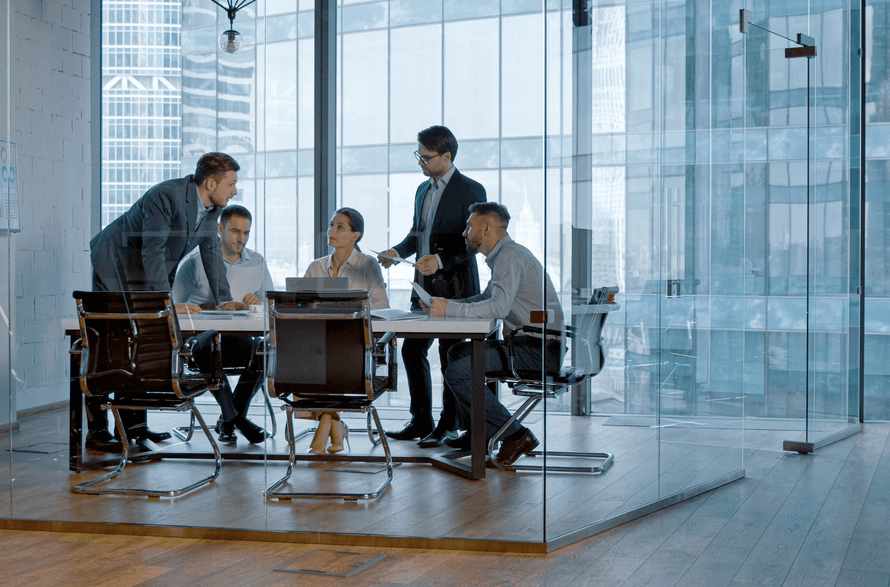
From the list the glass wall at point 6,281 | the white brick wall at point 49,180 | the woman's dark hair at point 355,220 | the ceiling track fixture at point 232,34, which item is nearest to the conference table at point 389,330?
the white brick wall at point 49,180

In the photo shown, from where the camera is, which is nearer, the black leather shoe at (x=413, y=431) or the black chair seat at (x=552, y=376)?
the black chair seat at (x=552, y=376)

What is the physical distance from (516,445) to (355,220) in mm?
1087

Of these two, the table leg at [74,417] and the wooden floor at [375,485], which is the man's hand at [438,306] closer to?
the wooden floor at [375,485]

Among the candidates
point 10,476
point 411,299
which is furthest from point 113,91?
point 10,476

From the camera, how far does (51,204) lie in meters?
3.89

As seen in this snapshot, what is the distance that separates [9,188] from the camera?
4012 millimetres

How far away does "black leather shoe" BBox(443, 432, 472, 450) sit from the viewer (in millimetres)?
4211

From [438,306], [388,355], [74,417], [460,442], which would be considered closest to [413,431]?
[460,442]

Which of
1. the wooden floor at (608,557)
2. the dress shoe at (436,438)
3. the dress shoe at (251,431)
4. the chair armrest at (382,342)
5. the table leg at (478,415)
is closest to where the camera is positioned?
the wooden floor at (608,557)

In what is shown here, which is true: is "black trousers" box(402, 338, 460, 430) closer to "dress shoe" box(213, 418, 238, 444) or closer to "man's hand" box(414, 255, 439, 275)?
"man's hand" box(414, 255, 439, 275)

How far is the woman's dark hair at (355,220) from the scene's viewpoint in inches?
145

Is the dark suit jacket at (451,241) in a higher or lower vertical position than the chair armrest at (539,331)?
higher

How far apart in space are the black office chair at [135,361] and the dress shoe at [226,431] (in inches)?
3.0

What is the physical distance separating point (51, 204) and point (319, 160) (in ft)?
3.73
